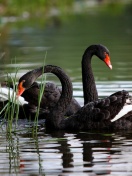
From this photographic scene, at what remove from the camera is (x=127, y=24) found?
29.9 meters

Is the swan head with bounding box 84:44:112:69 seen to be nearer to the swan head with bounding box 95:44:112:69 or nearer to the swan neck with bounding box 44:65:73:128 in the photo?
the swan head with bounding box 95:44:112:69

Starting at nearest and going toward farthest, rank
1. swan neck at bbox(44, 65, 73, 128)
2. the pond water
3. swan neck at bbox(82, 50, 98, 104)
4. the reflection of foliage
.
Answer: the pond water → swan neck at bbox(44, 65, 73, 128) → swan neck at bbox(82, 50, 98, 104) → the reflection of foliage

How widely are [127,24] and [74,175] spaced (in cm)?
2385

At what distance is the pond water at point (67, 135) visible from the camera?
671 cm

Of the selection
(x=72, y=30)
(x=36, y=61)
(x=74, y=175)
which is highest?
(x=72, y=30)

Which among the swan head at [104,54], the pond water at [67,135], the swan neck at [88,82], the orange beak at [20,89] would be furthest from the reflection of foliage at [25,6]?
the orange beak at [20,89]

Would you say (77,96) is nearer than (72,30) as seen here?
Yes

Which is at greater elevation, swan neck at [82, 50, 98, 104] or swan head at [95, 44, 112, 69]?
swan head at [95, 44, 112, 69]

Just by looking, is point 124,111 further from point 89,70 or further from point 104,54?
point 89,70

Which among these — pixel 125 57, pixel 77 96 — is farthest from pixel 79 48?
pixel 77 96

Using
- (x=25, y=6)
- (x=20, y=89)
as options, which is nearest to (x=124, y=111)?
(x=20, y=89)

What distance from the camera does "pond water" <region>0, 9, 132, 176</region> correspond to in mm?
6715

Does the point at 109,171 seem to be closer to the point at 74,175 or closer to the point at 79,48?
the point at 74,175

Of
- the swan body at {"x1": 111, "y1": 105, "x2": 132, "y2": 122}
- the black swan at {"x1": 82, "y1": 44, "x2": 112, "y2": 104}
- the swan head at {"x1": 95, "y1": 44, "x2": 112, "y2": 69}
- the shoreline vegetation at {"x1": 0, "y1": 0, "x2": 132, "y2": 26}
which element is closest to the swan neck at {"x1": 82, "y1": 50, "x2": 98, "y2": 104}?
the black swan at {"x1": 82, "y1": 44, "x2": 112, "y2": 104}
